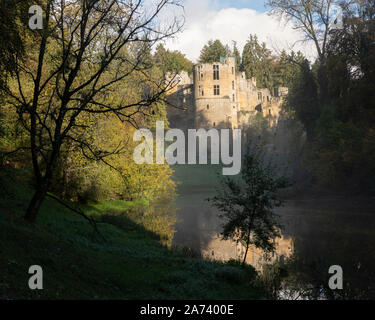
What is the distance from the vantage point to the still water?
13628 mm

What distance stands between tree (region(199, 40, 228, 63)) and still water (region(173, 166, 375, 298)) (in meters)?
48.9

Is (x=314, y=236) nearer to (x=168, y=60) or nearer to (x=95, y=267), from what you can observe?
(x=95, y=267)

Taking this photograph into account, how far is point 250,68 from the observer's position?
74.8 metres

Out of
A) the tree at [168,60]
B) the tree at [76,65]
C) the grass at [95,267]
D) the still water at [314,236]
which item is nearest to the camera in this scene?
the grass at [95,267]

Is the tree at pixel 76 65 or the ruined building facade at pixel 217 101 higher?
the ruined building facade at pixel 217 101

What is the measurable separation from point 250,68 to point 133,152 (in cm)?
5510

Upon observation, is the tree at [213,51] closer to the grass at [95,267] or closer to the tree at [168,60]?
the tree at [168,60]

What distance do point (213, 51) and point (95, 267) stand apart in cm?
6888

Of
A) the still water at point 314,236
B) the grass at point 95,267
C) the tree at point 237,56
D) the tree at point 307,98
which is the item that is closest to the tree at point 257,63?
the tree at point 237,56

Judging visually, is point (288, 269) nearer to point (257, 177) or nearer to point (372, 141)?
point (257, 177)

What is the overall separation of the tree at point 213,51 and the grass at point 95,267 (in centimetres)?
6275

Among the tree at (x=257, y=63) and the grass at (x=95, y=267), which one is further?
the tree at (x=257, y=63)

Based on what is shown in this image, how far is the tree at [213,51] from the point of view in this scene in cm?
7362

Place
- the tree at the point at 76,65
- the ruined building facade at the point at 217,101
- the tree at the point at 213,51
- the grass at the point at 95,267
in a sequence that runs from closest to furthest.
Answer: the grass at the point at 95,267, the tree at the point at 76,65, the ruined building facade at the point at 217,101, the tree at the point at 213,51
